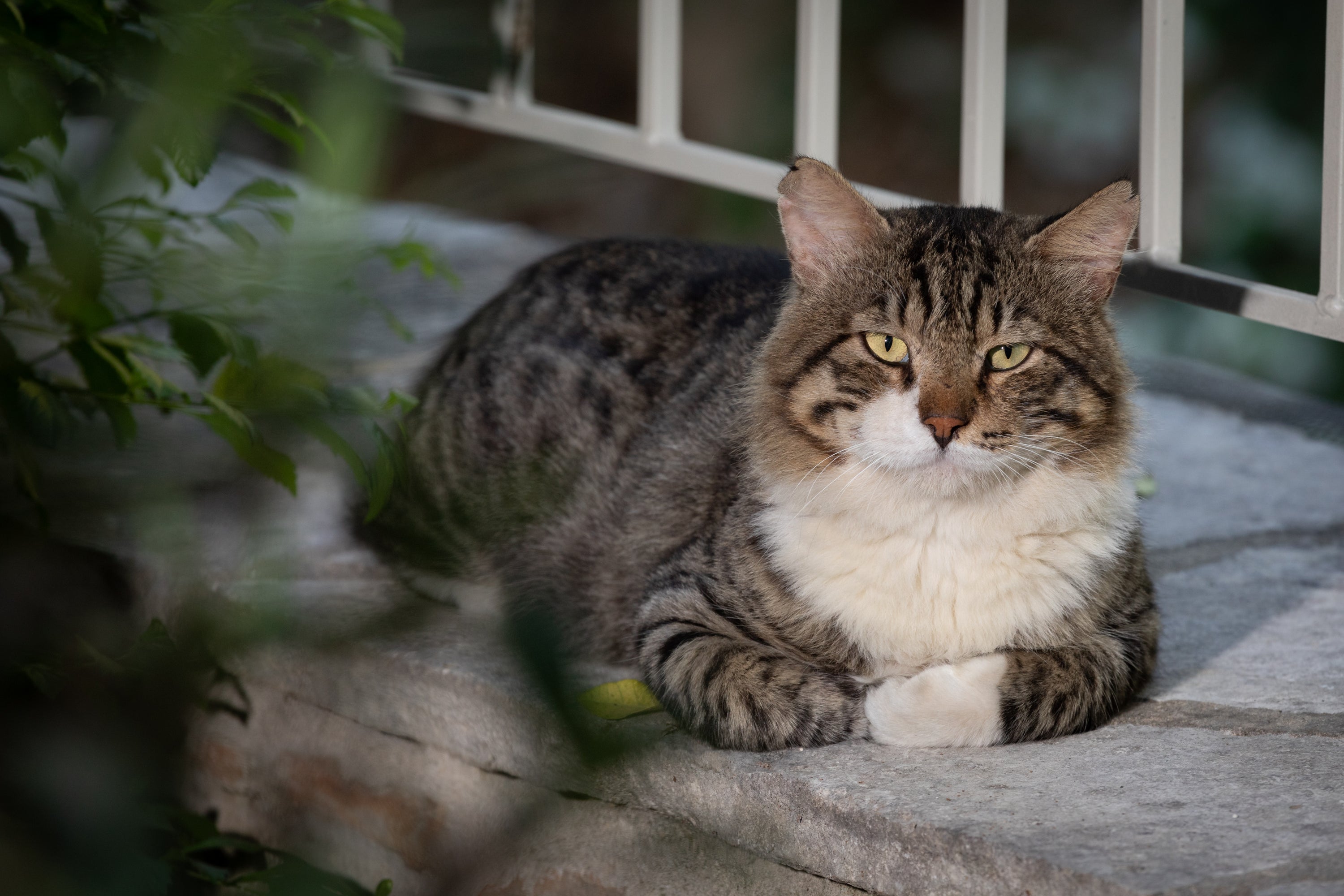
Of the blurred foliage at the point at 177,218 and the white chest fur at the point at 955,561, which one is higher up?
the blurred foliage at the point at 177,218

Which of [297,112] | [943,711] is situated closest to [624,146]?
[943,711]

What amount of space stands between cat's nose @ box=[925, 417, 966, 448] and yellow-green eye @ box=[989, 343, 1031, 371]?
0.19 metres

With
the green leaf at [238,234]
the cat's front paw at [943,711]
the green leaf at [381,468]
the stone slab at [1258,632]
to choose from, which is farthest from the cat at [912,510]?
the green leaf at [238,234]

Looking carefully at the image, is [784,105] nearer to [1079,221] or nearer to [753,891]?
[1079,221]

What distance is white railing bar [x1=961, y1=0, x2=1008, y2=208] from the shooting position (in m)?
3.54

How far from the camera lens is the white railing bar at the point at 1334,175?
107 inches

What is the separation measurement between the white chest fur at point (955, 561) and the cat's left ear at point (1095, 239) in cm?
40

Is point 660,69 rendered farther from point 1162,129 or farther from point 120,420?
point 120,420

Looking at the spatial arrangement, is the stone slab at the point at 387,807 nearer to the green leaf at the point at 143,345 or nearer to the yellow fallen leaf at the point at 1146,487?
the green leaf at the point at 143,345

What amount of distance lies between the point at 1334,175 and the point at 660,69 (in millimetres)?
2350

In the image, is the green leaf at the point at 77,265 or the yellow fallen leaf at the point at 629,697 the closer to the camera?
the green leaf at the point at 77,265

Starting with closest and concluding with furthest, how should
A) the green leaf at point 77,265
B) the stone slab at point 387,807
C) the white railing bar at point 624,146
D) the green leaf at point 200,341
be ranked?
the green leaf at point 77,265
the green leaf at point 200,341
the stone slab at point 387,807
the white railing bar at point 624,146

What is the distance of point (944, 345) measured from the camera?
251 cm

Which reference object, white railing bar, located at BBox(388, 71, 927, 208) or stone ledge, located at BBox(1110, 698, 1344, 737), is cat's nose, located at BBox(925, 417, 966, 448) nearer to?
stone ledge, located at BBox(1110, 698, 1344, 737)
